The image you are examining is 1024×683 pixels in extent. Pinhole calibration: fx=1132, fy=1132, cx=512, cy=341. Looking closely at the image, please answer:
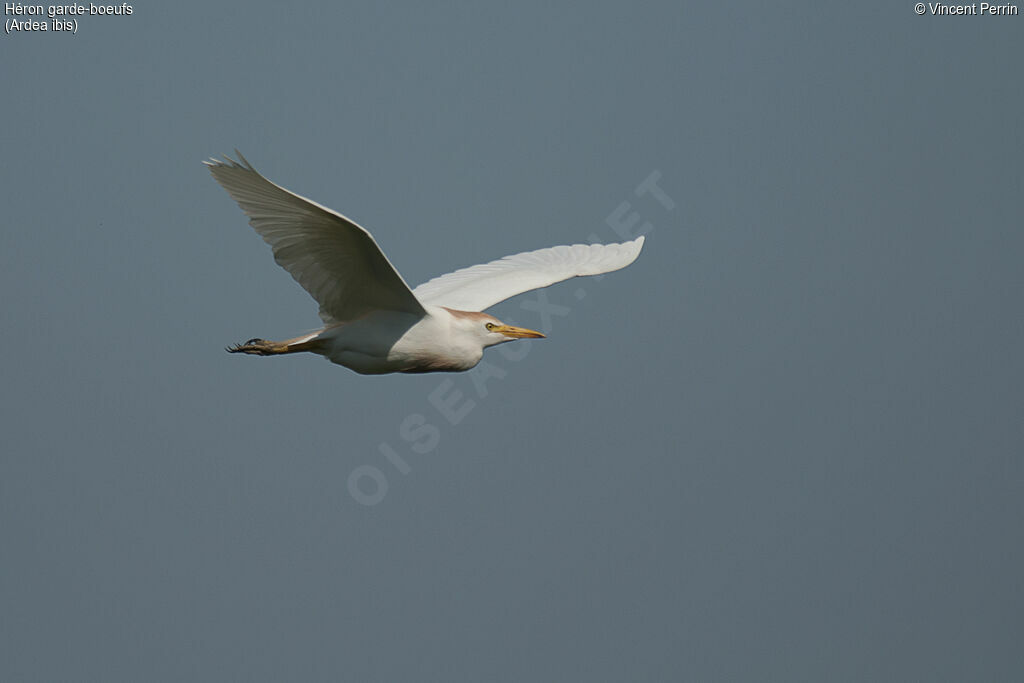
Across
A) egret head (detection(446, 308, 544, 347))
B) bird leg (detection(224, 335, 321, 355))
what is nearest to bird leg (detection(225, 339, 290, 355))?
bird leg (detection(224, 335, 321, 355))

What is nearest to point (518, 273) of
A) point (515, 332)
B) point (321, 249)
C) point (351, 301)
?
point (515, 332)

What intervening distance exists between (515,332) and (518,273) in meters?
2.72

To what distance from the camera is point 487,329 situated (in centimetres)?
1173

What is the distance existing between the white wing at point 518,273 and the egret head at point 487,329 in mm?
1296

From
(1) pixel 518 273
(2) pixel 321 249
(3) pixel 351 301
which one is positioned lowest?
(3) pixel 351 301

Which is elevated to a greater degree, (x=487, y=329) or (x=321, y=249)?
(x=321, y=249)

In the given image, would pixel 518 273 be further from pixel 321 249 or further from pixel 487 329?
pixel 321 249

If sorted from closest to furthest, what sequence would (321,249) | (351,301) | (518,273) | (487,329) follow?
(321,249)
(351,301)
(487,329)
(518,273)

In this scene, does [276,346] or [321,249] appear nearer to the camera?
[321,249]

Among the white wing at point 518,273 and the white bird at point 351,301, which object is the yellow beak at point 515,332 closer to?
the white bird at point 351,301

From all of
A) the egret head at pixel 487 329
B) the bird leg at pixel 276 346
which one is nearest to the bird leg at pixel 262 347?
the bird leg at pixel 276 346

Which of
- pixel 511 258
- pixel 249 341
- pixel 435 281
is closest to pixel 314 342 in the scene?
pixel 249 341

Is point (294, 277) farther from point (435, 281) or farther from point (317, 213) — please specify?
point (435, 281)

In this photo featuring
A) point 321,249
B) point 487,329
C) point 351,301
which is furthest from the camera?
point 487,329
